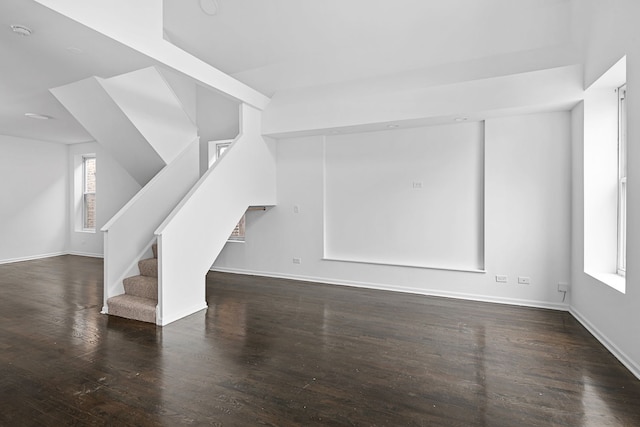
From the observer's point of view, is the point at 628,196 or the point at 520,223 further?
the point at 520,223

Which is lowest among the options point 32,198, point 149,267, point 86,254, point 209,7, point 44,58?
point 86,254

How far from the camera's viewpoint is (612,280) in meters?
3.18

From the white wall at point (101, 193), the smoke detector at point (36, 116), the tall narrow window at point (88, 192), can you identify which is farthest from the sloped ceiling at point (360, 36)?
the tall narrow window at point (88, 192)

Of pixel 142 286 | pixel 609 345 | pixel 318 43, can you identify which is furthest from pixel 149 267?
pixel 609 345

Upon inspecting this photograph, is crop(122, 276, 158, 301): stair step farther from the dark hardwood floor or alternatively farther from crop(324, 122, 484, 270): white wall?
crop(324, 122, 484, 270): white wall

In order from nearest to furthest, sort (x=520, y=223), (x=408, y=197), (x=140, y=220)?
(x=520, y=223) < (x=140, y=220) < (x=408, y=197)

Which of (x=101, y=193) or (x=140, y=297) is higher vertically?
(x=101, y=193)

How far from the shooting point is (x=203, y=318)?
12.4 feet

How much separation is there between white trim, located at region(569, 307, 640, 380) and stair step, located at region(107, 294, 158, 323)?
4.27 m

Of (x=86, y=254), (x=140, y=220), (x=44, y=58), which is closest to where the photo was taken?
(x=44, y=58)

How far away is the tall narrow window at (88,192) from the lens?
8.33 m

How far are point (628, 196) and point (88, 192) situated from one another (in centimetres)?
993

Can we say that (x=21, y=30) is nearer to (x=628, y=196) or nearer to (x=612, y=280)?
(x=628, y=196)

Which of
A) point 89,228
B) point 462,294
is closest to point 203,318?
point 462,294
